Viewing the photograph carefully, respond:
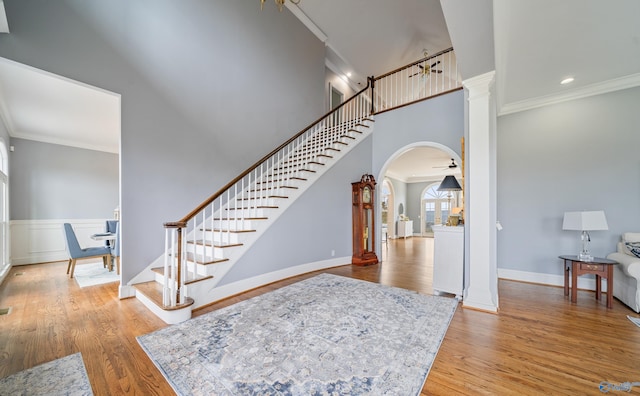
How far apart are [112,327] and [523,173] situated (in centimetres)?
611

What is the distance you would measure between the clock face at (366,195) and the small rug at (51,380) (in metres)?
4.57

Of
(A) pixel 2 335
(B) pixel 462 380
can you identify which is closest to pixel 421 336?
(B) pixel 462 380

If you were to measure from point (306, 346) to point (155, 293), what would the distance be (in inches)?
82.7

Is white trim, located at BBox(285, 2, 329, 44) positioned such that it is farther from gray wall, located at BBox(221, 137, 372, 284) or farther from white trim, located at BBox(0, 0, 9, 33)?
white trim, located at BBox(0, 0, 9, 33)

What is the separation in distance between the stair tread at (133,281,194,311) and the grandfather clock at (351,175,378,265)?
3343mm

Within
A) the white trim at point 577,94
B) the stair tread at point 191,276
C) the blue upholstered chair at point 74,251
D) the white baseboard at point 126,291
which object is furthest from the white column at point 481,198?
the blue upholstered chair at point 74,251

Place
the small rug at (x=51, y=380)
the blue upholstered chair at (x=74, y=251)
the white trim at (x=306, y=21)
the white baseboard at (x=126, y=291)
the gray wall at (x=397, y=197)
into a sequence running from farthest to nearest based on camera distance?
1. the gray wall at (x=397, y=197)
2. the white trim at (x=306, y=21)
3. the blue upholstered chair at (x=74, y=251)
4. the white baseboard at (x=126, y=291)
5. the small rug at (x=51, y=380)

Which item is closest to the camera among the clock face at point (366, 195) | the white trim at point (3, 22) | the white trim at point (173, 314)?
the white trim at point (3, 22)

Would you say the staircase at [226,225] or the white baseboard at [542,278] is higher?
the staircase at [226,225]

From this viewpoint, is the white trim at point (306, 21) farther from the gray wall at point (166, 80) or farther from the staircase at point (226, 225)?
the staircase at point (226, 225)

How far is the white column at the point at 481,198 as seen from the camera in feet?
A: 9.44

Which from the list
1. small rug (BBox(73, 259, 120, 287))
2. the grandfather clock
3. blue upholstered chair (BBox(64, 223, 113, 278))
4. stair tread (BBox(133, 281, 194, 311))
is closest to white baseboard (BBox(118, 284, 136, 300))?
stair tread (BBox(133, 281, 194, 311))

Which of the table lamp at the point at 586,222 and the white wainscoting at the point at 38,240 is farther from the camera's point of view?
the white wainscoting at the point at 38,240

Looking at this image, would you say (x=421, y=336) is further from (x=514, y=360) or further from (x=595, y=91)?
(x=595, y=91)
